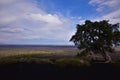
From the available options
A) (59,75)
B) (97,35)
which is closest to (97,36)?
(97,35)

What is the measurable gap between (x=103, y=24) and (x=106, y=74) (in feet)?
60.6

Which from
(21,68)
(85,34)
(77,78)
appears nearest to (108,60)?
(85,34)

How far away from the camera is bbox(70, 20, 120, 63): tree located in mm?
53656

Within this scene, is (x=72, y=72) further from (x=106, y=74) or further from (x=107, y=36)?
(x=107, y=36)

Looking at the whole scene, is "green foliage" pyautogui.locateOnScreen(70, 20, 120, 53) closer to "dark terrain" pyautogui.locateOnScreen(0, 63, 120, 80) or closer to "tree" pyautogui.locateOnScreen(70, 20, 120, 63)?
"tree" pyautogui.locateOnScreen(70, 20, 120, 63)

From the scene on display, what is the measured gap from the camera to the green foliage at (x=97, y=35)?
53656 millimetres

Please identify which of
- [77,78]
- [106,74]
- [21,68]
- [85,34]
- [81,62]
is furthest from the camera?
[85,34]

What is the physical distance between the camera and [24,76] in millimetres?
37844

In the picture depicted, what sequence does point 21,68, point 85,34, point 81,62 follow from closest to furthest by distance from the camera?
point 21,68 < point 81,62 < point 85,34

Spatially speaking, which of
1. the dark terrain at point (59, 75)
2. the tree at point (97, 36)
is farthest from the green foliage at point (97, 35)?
the dark terrain at point (59, 75)

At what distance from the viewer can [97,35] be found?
178ft

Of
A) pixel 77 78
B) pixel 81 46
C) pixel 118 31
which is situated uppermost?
pixel 118 31

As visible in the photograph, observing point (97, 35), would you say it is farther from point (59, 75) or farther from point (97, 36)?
point (59, 75)

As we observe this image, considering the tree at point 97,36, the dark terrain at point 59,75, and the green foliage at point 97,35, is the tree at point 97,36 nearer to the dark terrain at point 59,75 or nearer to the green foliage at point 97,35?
the green foliage at point 97,35
